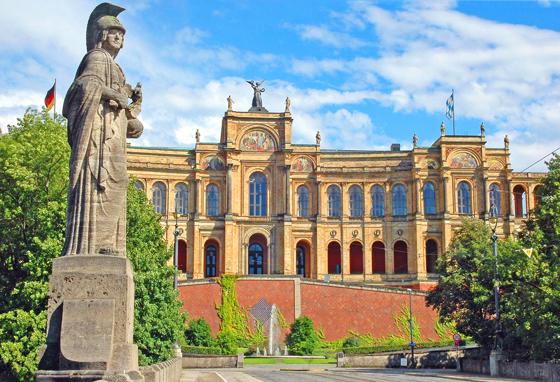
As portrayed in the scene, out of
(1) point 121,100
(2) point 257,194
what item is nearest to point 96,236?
(1) point 121,100

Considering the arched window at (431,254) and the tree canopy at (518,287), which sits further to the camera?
the arched window at (431,254)

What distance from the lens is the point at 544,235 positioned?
37656 mm

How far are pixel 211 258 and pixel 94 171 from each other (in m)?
66.1

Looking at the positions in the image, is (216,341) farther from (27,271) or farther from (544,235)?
(27,271)

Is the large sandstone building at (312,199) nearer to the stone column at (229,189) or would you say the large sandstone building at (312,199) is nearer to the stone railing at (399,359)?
the stone column at (229,189)

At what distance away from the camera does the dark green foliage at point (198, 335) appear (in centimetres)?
5962

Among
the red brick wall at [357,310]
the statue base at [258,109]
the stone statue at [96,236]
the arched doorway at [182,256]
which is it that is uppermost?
the statue base at [258,109]

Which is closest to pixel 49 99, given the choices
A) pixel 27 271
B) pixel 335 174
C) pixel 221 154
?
pixel 27 271

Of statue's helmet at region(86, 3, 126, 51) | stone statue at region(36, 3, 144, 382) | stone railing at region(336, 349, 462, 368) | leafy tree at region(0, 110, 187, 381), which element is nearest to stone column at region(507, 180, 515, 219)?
stone railing at region(336, 349, 462, 368)

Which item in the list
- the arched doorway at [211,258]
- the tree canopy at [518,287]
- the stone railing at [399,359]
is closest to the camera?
the tree canopy at [518,287]

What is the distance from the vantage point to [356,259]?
7875 cm

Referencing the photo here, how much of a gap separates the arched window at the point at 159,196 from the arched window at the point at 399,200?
931 inches

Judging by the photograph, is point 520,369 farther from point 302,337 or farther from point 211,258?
point 211,258

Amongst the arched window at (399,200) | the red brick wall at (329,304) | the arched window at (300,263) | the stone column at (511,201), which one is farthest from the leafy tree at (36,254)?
the stone column at (511,201)
